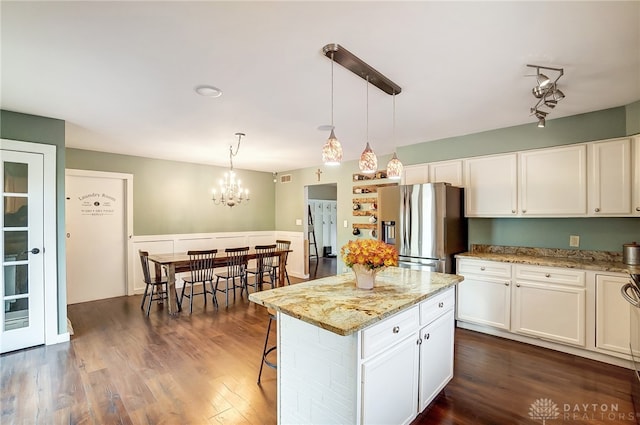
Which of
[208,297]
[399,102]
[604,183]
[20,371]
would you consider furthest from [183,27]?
[208,297]

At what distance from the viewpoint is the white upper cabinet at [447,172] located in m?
3.90

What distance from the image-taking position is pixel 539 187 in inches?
130

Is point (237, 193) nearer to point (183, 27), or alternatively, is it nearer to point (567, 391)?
point (183, 27)

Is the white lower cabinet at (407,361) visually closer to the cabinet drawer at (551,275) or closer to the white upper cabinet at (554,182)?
the cabinet drawer at (551,275)

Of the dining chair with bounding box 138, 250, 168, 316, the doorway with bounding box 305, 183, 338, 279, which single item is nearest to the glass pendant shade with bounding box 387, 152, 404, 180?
the dining chair with bounding box 138, 250, 168, 316

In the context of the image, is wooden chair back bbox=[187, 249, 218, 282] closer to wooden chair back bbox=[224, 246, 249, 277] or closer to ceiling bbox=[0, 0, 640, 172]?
wooden chair back bbox=[224, 246, 249, 277]

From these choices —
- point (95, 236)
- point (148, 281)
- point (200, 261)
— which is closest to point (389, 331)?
point (200, 261)

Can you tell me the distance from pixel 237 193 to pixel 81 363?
9.08ft

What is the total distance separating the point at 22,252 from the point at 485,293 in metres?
4.95

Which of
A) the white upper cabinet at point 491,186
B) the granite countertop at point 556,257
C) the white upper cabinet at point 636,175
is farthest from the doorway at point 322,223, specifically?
the white upper cabinet at point 636,175

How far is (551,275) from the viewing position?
301 centimetres

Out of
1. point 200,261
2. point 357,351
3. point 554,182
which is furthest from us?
point 200,261

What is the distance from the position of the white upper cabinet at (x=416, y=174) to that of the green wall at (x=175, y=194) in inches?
146

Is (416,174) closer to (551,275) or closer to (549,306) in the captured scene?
(551,275)
